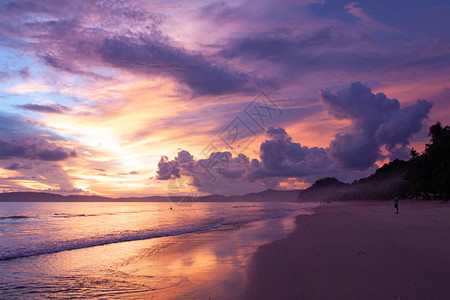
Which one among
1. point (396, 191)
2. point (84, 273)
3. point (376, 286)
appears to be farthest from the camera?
point (396, 191)

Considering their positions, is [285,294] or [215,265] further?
[215,265]

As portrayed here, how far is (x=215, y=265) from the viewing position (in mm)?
11539

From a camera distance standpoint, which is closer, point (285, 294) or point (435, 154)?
point (285, 294)

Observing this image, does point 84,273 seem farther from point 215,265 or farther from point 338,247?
point 338,247

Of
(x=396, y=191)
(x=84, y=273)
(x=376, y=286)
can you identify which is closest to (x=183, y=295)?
(x=376, y=286)

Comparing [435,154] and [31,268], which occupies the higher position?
[435,154]

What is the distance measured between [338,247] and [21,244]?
2004 cm

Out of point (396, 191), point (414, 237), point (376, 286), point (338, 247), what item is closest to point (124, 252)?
point (338, 247)

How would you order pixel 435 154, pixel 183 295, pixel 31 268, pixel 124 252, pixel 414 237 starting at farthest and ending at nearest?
1. pixel 435 154
2. pixel 124 252
3. pixel 414 237
4. pixel 31 268
5. pixel 183 295

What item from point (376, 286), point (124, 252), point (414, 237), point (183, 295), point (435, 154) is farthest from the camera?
point (435, 154)

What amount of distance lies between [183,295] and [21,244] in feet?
58.1

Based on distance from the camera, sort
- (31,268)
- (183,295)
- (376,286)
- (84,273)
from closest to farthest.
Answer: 1. (376,286)
2. (183,295)
3. (84,273)
4. (31,268)

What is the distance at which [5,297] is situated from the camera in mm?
8570

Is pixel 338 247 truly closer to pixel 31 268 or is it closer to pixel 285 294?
pixel 285 294
